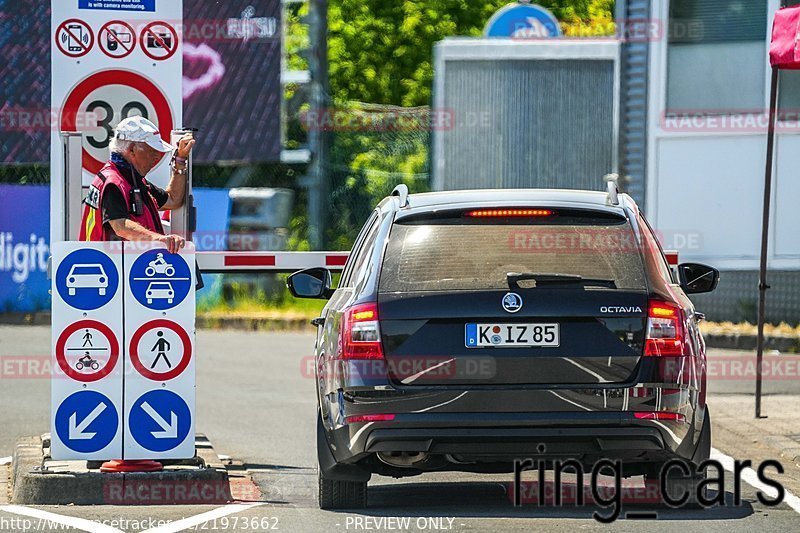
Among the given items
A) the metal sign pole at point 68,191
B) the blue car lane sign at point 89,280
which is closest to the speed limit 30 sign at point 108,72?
the metal sign pole at point 68,191

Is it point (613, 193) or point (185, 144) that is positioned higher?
point (185, 144)

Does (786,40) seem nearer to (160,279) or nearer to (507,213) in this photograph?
(507,213)

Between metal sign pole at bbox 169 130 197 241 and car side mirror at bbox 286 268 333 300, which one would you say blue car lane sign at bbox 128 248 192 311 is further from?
metal sign pole at bbox 169 130 197 241

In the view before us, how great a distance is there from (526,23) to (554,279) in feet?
66.2

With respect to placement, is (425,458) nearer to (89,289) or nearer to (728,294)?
(89,289)

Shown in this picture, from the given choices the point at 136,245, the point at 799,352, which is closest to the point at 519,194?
the point at 136,245

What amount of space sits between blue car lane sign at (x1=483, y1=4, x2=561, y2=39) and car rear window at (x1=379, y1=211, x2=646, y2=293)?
19484mm

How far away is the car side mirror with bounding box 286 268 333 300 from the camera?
30.7ft

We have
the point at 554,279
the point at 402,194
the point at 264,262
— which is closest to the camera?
the point at 554,279

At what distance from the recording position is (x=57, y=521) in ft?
26.5

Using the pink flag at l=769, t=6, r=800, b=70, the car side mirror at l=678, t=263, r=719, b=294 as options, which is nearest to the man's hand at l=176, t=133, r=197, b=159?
the car side mirror at l=678, t=263, r=719, b=294

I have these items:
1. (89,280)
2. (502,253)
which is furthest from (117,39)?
(502,253)

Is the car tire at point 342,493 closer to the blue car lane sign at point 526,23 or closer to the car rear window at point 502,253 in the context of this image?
the car rear window at point 502,253

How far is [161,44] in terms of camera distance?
1020 centimetres
